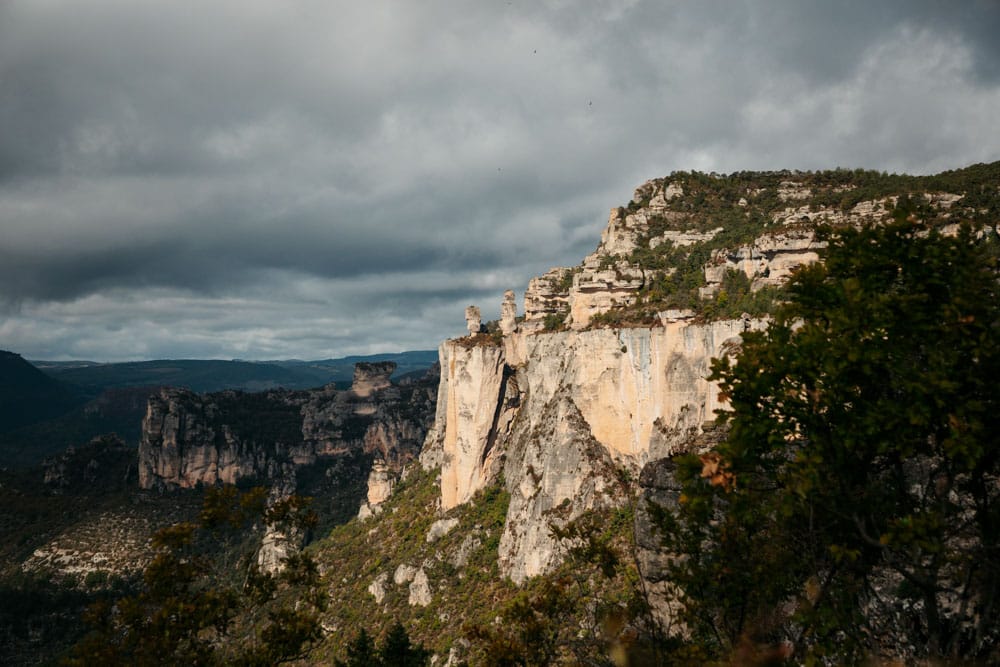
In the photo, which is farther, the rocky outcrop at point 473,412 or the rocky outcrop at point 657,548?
the rocky outcrop at point 473,412

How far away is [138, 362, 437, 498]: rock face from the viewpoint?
137375 millimetres

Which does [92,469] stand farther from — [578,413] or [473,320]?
[578,413]

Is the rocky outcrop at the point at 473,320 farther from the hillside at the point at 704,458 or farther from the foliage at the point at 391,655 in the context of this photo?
the foliage at the point at 391,655

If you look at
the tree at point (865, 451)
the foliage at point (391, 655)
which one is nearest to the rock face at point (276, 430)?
the foliage at point (391, 655)

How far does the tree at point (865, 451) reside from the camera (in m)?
8.68

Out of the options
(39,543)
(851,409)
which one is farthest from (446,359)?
(39,543)

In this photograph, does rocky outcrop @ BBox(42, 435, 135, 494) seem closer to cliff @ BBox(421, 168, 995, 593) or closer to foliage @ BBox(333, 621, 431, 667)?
cliff @ BBox(421, 168, 995, 593)

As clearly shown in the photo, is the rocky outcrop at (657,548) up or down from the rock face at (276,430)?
up

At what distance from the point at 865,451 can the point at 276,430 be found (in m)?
173

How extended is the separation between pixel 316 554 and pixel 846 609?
9082 centimetres

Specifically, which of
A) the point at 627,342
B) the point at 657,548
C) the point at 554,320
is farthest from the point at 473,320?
the point at 657,548

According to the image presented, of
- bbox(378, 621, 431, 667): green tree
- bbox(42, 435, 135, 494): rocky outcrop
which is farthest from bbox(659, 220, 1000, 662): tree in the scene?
bbox(42, 435, 135, 494): rocky outcrop

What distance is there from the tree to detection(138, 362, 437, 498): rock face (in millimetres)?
127348

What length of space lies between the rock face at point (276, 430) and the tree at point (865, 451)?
127348 millimetres
